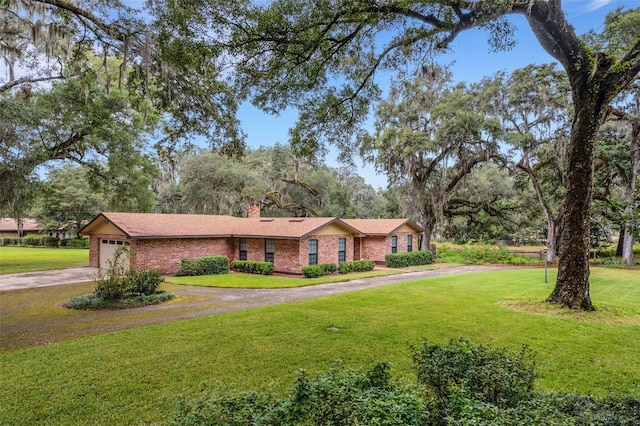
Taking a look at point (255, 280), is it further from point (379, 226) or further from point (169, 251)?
point (379, 226)

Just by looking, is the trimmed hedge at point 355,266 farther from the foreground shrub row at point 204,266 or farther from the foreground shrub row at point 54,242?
the foreground shrub row at point 54,242

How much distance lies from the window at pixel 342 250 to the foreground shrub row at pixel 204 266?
6.32 meters

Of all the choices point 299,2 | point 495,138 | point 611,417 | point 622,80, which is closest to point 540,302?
point 622,80

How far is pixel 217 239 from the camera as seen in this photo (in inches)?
804

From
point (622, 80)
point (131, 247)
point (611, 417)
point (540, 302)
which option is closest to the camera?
point (611, 417)

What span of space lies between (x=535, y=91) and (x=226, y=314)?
2196 centimetres

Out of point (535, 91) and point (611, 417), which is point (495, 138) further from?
point (611, 417)

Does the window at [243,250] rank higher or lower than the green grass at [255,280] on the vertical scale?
higher

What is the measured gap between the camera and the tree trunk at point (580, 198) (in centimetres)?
959

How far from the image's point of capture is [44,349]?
22.3 feet

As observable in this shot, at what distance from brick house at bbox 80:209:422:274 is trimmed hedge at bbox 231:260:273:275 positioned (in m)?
0.71

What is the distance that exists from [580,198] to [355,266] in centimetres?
1222

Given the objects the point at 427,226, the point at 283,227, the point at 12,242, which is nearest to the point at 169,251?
the point at 283,227

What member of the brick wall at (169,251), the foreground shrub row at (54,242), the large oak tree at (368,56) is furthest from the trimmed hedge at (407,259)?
the foreground shrub row at (54,242)
